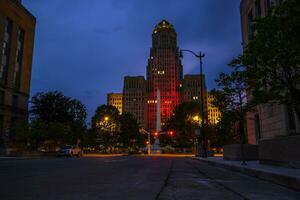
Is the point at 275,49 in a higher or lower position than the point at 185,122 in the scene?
lower

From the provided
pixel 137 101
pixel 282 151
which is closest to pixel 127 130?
pixel 282 151

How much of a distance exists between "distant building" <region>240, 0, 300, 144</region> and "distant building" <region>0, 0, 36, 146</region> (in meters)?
39.2

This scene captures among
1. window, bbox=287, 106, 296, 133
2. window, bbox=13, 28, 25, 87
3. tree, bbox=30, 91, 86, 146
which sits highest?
window, bbox=13, 28, 25, 87

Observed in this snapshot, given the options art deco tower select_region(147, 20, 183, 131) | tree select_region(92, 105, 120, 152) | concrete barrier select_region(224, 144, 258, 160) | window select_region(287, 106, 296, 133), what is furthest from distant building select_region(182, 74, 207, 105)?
concrete barrier select_region(224, 144, 258, 160)

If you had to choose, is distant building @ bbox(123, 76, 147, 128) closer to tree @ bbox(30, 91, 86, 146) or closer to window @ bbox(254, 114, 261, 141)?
tree @ bbox(30, 91, 86, 146)

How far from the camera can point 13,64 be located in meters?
58.0

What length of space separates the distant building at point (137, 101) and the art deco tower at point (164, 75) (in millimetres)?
3684

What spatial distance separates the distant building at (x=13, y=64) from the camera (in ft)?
176

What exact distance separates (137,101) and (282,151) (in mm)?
169843

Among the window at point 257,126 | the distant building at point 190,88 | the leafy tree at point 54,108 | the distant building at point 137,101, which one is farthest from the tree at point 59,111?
the distant building at point 137,101

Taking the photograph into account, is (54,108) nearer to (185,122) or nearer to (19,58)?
(19,58)

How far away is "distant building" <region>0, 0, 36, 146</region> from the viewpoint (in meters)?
53.7

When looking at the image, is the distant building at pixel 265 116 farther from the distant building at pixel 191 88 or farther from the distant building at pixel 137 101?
the distant building at pixel 137 101

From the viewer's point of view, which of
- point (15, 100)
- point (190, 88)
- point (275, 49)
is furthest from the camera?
point (190, 88)
